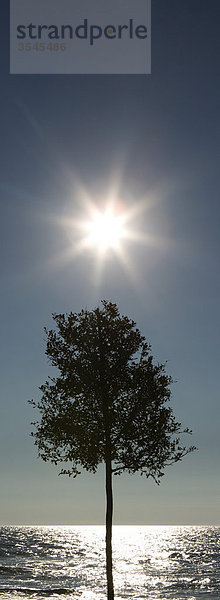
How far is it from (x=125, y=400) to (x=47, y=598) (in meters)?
33.6

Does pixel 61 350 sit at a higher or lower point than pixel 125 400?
higher

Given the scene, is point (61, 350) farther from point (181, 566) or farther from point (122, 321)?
point (181, 566)

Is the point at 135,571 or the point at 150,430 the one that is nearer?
the point at 150,430

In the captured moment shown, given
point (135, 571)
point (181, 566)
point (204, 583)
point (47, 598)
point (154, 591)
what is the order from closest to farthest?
1. point (47, 598)
2. point (154, 591)
3. point (204, 583)
4. point (135, 571)
5. point (181, 566)

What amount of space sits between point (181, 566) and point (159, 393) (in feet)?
312

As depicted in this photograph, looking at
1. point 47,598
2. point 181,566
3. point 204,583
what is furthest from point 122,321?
point 181,566

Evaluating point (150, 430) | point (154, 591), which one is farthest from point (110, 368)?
point (154, 591)

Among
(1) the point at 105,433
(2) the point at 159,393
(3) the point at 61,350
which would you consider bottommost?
(1) the point at 105,433

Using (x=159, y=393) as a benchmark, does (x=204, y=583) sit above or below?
below

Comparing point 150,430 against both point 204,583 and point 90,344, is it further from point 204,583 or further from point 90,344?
point 204,583

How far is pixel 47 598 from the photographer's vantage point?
51500mm

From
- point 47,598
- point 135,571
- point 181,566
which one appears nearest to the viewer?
point 47,598

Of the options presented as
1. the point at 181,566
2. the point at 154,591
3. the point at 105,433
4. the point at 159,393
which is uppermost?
the point at 159,393

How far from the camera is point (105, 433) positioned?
84.5 ft
